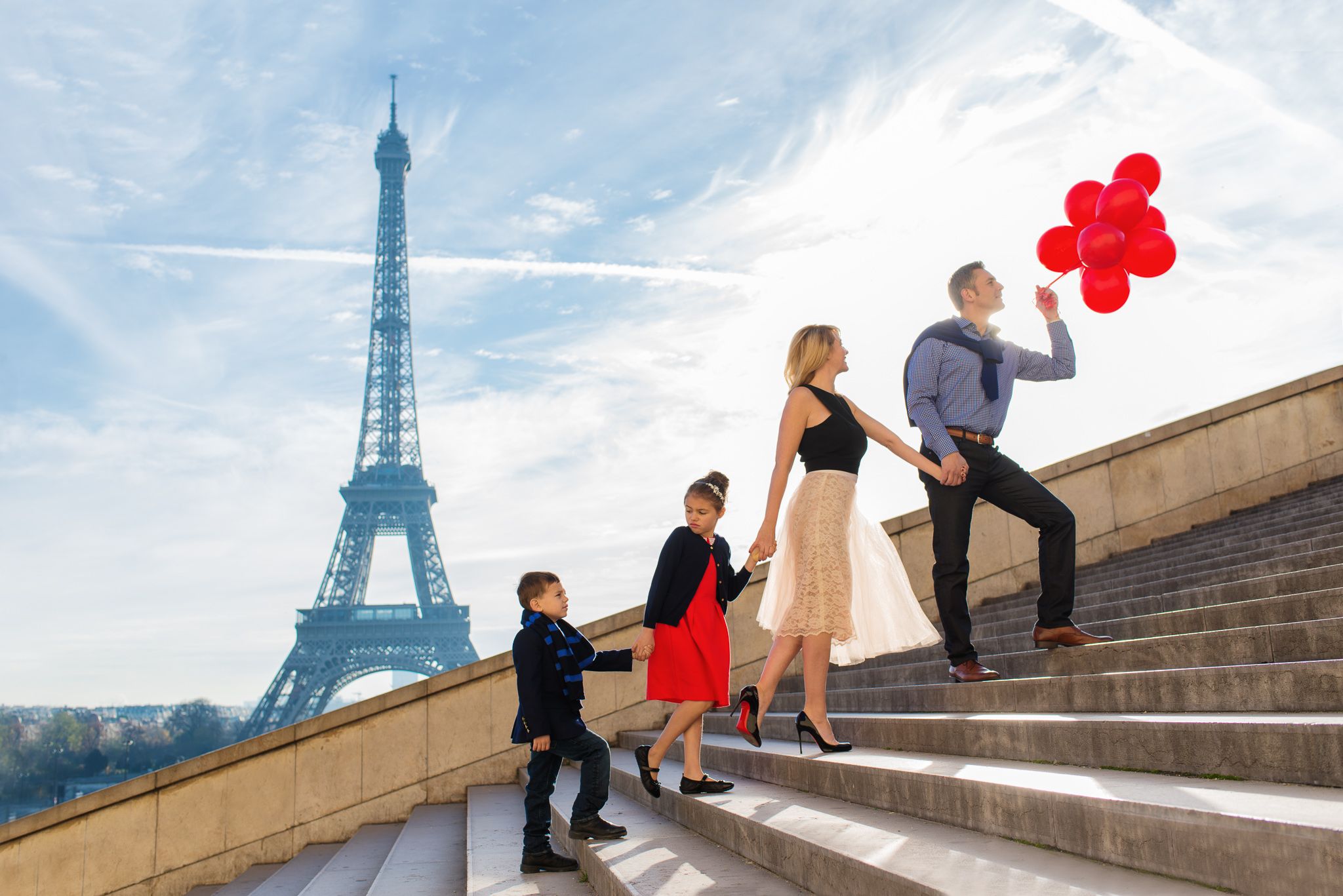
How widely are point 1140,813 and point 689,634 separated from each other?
2.18m

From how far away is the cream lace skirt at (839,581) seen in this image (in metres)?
4.14

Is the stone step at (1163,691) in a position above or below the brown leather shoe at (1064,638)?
below

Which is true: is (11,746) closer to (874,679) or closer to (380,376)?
(380,376)

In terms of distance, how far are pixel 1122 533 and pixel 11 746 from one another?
45464 millimetres

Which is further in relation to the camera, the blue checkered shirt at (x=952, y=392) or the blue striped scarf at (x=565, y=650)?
the blue checkered shirt at (x=952, y=392)

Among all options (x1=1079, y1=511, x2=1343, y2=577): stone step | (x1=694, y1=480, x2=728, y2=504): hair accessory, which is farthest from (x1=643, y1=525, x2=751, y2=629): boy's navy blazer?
(x1=1079, y1=511, x2=1343, y2=577): stone step

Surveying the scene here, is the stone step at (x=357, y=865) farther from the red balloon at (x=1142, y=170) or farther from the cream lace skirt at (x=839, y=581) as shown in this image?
the red balloon at (x=1142, y=170)

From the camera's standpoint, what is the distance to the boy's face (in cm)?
408

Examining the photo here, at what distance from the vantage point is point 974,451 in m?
4.73

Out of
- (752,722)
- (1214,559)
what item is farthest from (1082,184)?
(752,722)

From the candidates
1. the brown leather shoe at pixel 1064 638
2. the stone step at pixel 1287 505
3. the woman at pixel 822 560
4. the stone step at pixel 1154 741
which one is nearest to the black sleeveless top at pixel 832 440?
the woman at pixel 822 560

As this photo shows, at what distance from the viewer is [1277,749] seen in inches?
91.6

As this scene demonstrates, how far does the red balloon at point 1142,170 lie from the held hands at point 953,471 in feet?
6.57

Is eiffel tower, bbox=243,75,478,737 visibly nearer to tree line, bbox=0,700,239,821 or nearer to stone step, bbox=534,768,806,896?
tree line, bbox=0,700,239,821
